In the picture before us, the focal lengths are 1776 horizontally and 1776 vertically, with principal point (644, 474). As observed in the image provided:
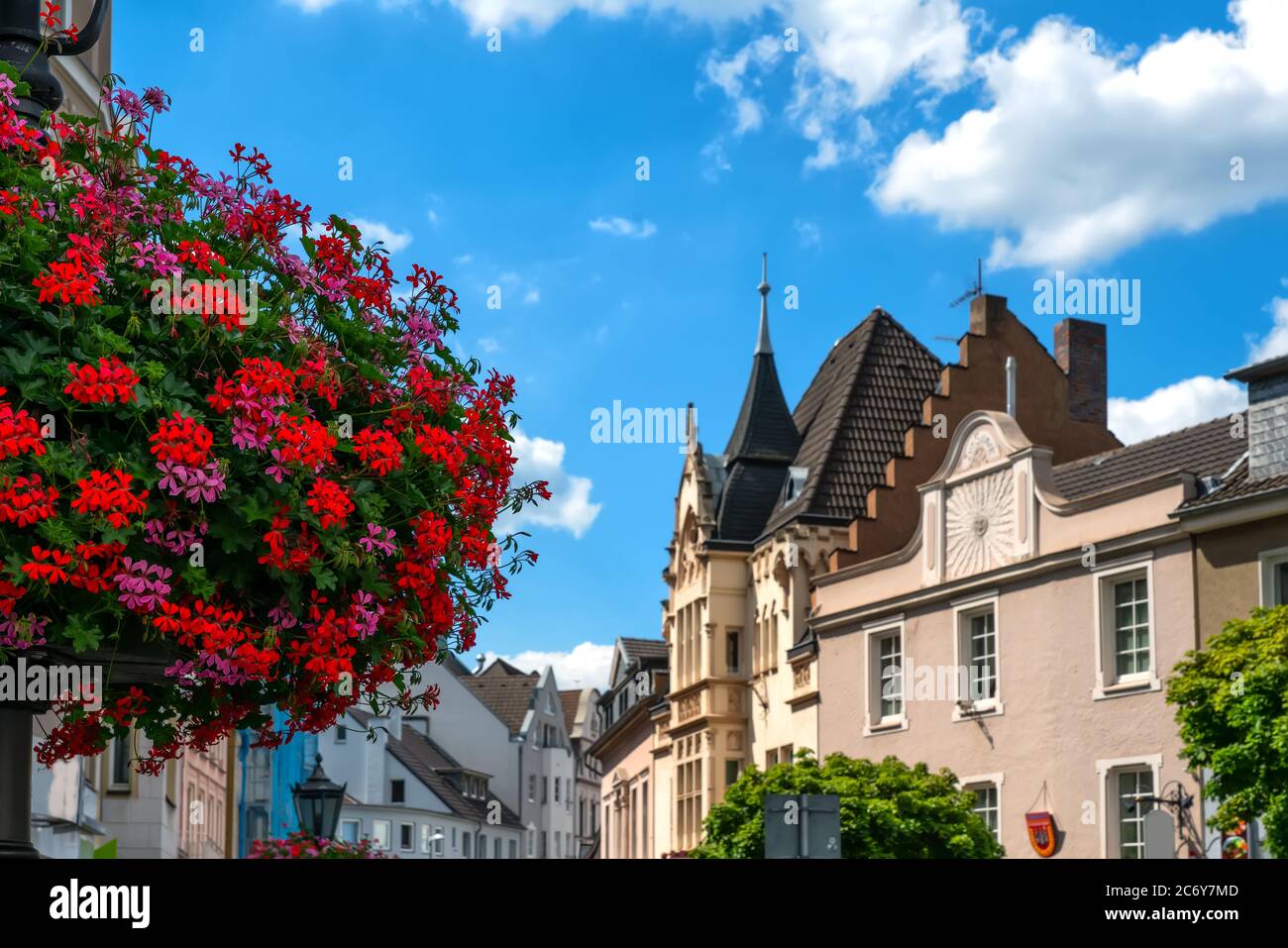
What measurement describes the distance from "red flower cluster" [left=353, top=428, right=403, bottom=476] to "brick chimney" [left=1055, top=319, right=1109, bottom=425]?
39.5 m

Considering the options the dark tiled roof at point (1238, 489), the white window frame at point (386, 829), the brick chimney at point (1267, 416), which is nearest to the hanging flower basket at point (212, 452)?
the dark tiled roof at point (1238, 489)

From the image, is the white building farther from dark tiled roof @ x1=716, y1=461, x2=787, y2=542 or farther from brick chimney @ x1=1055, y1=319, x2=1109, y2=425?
brick chimney @ x1=1055, y1=319, x2=1109, y2=425

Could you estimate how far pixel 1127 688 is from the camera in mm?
30938

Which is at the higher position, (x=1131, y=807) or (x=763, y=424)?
(x=763, y=424)

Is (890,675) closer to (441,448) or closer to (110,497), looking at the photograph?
(441,448)

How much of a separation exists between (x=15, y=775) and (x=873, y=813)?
1020 inches

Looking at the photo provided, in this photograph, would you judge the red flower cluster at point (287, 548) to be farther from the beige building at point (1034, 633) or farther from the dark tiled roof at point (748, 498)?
the dark tiled roof at point (748, 498)

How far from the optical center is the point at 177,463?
13.4 feet

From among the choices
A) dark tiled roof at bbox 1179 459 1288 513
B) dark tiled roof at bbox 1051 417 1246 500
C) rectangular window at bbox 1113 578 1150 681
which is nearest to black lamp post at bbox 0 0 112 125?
dark tiled roof at bbox 1179 459 1288 513

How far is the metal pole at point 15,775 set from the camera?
4.15 metres

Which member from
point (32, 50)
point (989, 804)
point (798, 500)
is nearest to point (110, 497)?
point (32, 50)

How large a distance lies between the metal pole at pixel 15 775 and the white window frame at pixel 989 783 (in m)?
31.5

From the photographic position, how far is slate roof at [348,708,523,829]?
270 feet

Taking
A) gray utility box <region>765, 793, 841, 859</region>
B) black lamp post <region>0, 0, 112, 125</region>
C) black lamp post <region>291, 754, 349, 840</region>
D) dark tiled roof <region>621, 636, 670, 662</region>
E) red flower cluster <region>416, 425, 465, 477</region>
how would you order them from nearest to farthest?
red flower cluster <region>416, 425, 465, 477</region>, black lamp post <region>0, 0, 112, 125</region>, gray utility box <region>765, 793, 841, 859</region>, black lamp post <region>291, 754, 349, 840</region>, dark tiled roof <region>621, 636, 670, 662</region>
